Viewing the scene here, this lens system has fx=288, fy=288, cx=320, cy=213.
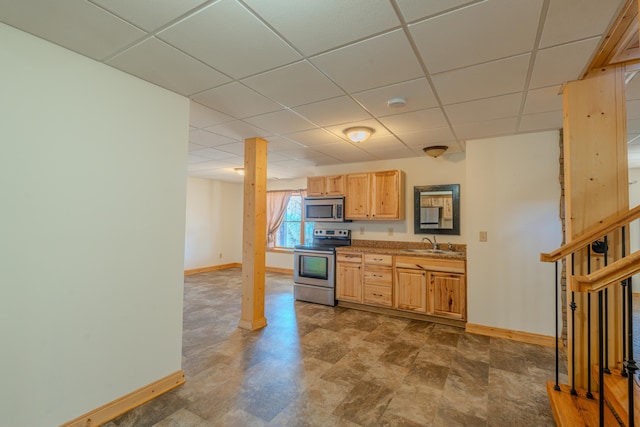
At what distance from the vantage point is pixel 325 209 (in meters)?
5.23

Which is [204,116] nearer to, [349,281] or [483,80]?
[483,80]

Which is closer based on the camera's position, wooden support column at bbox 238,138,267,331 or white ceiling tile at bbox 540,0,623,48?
white ceiling tile at bbox 540,0,623,48

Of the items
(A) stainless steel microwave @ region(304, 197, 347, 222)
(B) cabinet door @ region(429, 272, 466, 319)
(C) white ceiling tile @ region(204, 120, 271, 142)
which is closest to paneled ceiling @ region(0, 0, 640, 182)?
(C) white ceiling tile @ region(204, 120, 271, 142)

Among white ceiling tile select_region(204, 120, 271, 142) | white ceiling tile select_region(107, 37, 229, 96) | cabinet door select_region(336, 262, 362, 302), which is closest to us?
white ceiling tile select_region(107, 37, 229, 96)

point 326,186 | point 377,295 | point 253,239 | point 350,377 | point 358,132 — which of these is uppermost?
point 358,132

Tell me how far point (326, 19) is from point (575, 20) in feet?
4.42

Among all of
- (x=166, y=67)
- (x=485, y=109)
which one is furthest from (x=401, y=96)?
(x=166, y=67)

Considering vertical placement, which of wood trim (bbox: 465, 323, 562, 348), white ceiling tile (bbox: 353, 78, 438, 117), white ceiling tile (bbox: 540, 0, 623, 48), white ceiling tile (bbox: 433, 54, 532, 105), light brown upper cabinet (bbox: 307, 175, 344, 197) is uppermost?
white ceiling tile (bbox: 540, 0, 623, 48)

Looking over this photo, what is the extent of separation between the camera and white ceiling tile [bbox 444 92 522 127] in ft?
8.44

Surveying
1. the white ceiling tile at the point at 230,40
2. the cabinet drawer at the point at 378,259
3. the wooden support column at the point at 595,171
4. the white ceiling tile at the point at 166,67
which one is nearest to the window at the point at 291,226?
the cabinet drawer at the point at 378,259

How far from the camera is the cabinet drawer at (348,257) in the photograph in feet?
15.2

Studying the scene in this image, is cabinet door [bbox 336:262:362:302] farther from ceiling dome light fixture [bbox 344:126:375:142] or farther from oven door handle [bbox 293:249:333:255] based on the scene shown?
ceiling dome light fixture [bbox 344:126:375:142]

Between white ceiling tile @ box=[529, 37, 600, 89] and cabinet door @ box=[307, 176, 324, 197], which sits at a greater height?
white ceiling tile @ box=[529, 37, 600, 89]

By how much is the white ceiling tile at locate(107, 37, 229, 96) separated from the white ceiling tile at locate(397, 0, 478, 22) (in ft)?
4.50
